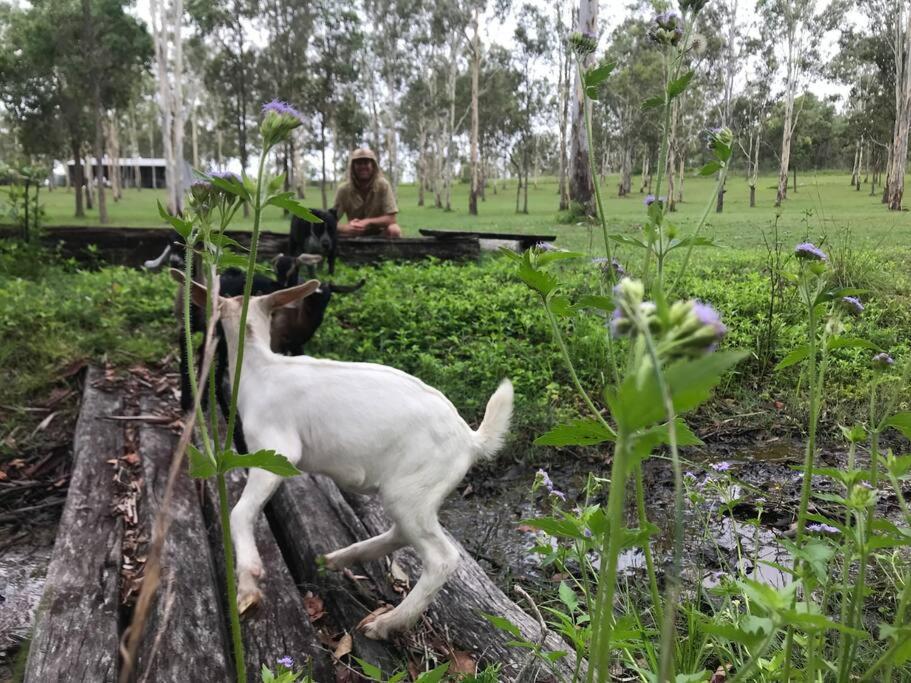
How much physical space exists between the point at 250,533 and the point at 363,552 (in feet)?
1.13

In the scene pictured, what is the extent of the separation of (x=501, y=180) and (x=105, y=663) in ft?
157

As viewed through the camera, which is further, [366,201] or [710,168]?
[366,201]

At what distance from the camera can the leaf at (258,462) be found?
911 millimetres

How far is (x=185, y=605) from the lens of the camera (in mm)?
1858

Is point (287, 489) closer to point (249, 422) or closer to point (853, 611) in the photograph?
point (249, 422)

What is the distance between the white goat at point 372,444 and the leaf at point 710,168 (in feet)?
2.50

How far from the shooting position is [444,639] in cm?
179

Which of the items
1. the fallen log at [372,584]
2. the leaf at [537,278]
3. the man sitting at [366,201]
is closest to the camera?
the leaf at [537,278]

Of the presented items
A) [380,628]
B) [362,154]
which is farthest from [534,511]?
[362,154]

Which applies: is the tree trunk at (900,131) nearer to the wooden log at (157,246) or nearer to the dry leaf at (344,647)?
the wooden log at (157,246)

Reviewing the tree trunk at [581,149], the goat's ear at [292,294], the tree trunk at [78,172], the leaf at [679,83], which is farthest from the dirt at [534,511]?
the tree trunk at [78,172]

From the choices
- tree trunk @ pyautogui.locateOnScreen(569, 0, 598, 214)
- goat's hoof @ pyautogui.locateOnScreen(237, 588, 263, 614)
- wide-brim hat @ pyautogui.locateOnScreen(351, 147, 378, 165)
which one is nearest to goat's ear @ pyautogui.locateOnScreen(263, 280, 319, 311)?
goat's hoof @ pyautogui.locateOnScreen(237, 588, 263, 614)

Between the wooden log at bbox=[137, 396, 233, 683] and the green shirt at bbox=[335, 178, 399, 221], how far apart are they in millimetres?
5727

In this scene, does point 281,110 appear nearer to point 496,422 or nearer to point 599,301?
point 599,301
